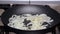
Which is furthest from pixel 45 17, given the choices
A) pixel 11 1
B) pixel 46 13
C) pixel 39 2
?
pixel 11 1

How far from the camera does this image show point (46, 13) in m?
0.99

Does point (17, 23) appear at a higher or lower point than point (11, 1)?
lower

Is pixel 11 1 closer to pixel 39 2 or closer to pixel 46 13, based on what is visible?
pixel 39 2

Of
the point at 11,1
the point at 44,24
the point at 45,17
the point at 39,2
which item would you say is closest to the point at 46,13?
the point at 45,17

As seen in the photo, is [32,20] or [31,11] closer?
[32,20]

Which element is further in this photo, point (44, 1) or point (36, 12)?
point (44, 1)

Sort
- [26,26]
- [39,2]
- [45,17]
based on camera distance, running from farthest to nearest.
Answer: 1. [39,2]
2. [45,17]
3. [26,26]

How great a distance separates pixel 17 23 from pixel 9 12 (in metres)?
0.15

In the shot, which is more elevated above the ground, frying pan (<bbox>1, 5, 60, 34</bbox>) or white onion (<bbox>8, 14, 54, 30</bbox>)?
frying pan (<bbox>1, 5, 60, 34</bbox>)

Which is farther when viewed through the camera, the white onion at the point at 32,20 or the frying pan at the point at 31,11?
the frying pan at the point at 31,11

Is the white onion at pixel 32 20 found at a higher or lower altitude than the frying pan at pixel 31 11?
lower

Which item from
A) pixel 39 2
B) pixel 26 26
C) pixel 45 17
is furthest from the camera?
pixel 39 2

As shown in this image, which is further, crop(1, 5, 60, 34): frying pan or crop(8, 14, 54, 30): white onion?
crop(1, 5, 60, 34): frying pan

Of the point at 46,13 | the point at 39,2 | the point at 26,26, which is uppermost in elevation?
the point at 39,2
